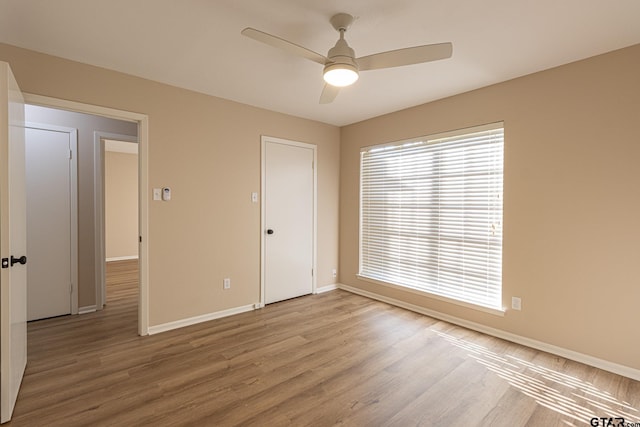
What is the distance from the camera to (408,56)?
1955mm

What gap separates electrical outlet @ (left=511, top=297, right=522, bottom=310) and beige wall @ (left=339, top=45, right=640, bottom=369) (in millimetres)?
35

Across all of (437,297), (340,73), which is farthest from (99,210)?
(437,297)

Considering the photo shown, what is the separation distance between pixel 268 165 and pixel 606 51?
11.2 ft

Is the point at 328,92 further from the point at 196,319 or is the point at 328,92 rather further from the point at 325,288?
the point at 325,288

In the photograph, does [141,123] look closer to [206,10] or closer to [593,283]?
[206,10]

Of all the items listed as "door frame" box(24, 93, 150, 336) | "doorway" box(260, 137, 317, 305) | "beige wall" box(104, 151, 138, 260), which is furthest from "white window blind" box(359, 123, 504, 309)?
"beige wall" box(104, 151, 138, 260)

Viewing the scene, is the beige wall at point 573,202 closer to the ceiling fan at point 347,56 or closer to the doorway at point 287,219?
the ceiling fan at point 347,56

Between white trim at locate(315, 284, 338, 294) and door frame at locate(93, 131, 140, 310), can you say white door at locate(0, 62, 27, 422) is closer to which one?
door frame at locate(93, 131, 140, 310)

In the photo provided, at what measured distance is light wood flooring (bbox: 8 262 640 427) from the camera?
74.1 inches

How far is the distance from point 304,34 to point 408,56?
2.56 ft

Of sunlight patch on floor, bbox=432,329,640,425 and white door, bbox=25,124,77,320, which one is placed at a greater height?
white door, bbox=25,124,77,320

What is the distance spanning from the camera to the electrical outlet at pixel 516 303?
2908 millimetres

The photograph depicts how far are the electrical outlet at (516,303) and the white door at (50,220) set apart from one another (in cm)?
486

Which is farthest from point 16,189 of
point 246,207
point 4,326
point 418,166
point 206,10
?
point 418,166
